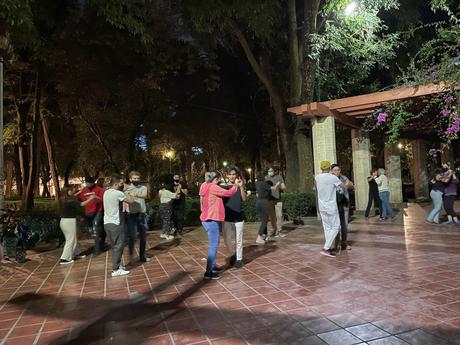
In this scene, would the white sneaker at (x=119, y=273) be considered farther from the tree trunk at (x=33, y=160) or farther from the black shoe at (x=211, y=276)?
the tree trunk at (x=33, y=160)

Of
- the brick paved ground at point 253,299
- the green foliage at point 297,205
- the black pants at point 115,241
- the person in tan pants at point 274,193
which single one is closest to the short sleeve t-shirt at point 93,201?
the brick paved ground at point 253,299

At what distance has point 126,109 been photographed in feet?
67.8

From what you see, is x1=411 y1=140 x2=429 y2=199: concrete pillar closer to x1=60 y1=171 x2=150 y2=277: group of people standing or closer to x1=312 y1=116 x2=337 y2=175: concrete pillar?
x1=312 y1=116 x2=337 y2=175: concrete pillar

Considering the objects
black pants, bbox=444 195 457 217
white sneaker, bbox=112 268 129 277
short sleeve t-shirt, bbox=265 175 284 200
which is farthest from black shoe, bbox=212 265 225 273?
black pants, bbox=444 195 457 217

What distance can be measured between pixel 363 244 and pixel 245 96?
17961 mm

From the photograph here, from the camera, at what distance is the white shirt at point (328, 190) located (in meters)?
6.76

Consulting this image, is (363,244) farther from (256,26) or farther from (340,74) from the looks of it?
(340,74)

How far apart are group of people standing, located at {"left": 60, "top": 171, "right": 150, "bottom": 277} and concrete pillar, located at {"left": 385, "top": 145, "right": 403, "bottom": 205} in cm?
1088

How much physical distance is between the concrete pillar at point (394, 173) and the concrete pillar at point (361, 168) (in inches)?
83.1

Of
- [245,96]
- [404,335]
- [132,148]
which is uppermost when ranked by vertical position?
[245,96]

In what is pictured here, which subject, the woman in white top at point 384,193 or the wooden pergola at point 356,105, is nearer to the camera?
the wooden pergola at point 356,105

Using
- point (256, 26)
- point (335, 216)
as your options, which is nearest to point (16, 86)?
point (256, 26)

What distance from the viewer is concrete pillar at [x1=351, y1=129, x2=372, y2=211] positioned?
43.8 ft

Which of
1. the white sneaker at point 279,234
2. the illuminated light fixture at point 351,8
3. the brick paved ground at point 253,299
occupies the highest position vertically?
the illuminated light fixture at point 351,8
